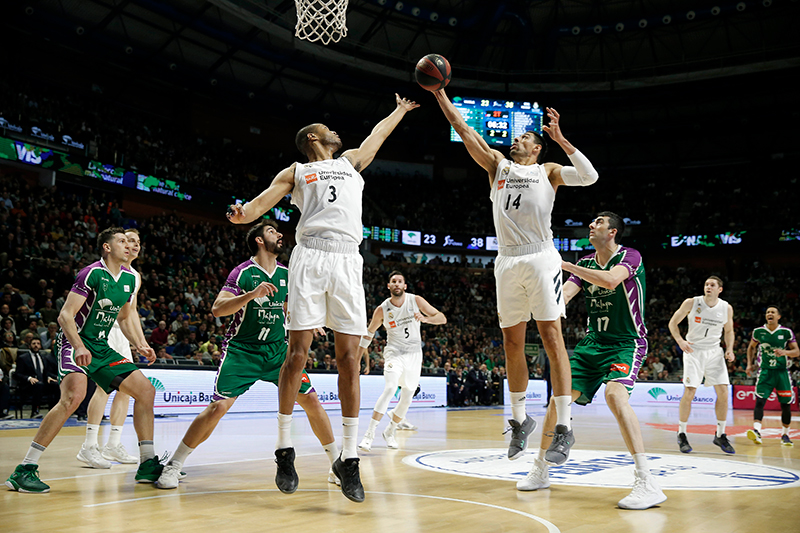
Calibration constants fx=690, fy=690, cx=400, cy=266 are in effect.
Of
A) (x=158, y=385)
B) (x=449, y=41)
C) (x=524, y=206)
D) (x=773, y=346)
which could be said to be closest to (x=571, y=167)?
(x=524, y=206)

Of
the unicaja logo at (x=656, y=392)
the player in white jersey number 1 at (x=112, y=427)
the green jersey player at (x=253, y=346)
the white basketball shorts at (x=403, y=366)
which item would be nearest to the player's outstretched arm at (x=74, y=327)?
the player in white jersey number 1 at (x=112, y=427)

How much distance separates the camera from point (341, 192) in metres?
5.31

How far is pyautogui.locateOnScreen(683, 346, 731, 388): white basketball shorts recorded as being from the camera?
10.4 meters

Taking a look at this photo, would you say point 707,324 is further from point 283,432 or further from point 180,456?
point 180,456

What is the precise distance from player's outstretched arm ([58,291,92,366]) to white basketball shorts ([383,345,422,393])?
194 inches

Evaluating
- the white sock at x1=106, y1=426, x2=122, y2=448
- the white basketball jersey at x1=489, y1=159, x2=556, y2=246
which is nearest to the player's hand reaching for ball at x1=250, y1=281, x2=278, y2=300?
the white basketball jersey at x1=489, y1=159, x2=556, y2=246

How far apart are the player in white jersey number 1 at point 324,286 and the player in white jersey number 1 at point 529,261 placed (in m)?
1.29

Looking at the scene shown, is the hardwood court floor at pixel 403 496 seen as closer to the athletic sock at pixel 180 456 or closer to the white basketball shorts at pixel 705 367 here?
the athletic sock at pixel 180 456

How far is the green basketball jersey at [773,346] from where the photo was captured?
11578 mm

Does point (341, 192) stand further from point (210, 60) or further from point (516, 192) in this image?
point (210, 60)

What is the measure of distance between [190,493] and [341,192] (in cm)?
267

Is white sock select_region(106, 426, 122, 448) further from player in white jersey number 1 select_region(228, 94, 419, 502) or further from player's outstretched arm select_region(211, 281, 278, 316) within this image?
player in white jersey number 1 select_region(228, 94, 419, 502)

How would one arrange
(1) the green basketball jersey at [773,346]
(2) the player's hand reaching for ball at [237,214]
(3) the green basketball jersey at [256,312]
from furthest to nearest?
(1) the green basketball jersey at [773,346], (3) the green basketball jersey at [256,312], (2) the player's hand reaching for ball at [237,214]

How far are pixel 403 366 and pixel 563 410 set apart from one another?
4.81m
